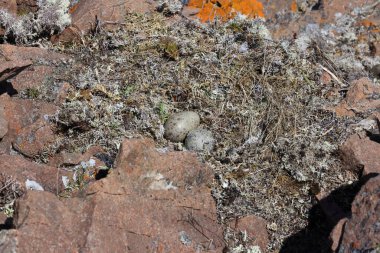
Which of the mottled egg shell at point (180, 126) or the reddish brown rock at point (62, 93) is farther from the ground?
the mottled egg shell at point (180, 126)

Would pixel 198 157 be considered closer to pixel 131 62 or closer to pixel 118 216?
pixel 118 216

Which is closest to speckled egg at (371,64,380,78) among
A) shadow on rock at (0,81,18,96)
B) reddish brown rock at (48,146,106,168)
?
reddish brown rock at (48,146,106,168)

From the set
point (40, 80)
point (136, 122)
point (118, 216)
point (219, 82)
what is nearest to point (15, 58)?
point (40, 80)

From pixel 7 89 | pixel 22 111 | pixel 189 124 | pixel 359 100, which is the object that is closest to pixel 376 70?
pixel 359 100

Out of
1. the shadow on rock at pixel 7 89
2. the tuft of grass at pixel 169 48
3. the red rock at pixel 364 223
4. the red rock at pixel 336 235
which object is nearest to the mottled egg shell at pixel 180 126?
the tuft of grass at pixel 169 48

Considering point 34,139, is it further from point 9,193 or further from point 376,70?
point 376,70

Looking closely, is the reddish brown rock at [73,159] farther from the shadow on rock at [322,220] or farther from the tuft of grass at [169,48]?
the shadow on rock at [322,220]

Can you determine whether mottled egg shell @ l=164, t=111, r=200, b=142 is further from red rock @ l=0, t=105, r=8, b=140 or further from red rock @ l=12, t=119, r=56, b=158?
red rock @ l=0, t=105, r=8, b=140
